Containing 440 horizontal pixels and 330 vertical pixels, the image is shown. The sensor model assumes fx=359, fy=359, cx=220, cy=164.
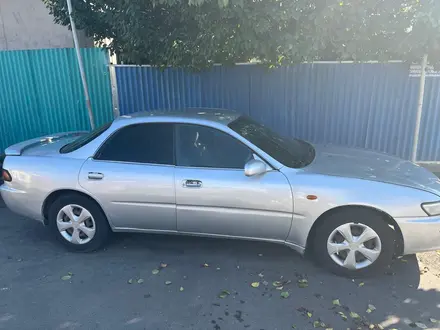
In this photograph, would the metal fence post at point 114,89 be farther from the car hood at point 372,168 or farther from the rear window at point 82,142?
the car hood at point 372,168

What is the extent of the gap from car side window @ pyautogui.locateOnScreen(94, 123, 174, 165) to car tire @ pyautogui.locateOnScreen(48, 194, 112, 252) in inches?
22.0

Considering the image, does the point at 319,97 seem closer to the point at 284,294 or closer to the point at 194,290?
the point at 284,294

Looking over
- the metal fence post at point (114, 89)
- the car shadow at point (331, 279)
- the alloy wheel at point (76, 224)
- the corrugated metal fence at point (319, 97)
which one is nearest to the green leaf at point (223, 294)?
the car shadow at point (331, 279)

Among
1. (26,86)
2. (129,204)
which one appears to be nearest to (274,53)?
(129,204)

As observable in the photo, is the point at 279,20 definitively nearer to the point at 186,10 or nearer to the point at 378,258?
the point at 186,10

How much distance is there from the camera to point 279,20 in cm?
443

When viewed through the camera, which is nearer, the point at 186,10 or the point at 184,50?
the point at 186,10

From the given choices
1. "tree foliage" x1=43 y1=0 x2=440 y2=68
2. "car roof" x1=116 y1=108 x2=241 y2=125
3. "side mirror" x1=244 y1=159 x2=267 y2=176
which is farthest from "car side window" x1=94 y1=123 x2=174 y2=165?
"tree foliage" x1=43 y1=0 x2=440 y2=68

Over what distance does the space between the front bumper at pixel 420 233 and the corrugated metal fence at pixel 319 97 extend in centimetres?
372

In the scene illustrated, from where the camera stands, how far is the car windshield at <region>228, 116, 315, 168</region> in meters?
3.69

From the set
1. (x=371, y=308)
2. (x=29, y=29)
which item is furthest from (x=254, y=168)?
(x=29, y=29)

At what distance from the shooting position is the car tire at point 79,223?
3.93 m

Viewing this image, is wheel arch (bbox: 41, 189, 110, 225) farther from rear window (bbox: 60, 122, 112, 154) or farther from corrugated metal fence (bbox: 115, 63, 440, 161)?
corrugated metal fence (bbox: 115, 63, 440, 161)

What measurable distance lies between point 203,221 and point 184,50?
2.84 m
